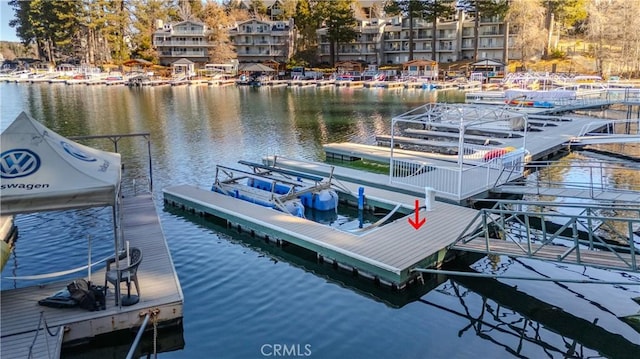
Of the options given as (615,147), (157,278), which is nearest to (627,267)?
(157,278)

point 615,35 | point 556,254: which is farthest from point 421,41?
point 556,254

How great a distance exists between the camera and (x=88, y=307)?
362 inches

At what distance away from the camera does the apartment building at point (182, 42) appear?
96.2m

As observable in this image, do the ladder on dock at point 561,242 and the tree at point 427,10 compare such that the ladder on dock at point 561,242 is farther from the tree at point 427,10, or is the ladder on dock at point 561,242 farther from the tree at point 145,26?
the tree at point 145,26

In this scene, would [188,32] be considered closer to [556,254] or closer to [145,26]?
[145,26]

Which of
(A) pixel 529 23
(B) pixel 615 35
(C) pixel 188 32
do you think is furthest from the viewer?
(C) pixel 188 32

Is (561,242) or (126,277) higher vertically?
(126,277)

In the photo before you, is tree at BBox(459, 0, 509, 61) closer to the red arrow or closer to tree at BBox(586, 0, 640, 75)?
tree at BBox(586, 0, 640, 75)

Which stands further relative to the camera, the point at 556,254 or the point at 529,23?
the point at 529,23

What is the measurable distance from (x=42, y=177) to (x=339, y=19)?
83521 millimetres

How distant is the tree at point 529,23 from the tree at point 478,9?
1.29 m

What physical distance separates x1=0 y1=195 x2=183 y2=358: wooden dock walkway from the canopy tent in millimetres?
1997

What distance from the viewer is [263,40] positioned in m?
98.5

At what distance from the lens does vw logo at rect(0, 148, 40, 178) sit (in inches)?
328
